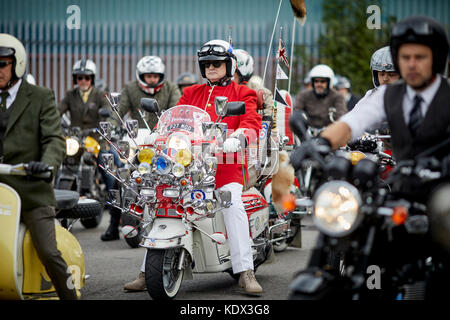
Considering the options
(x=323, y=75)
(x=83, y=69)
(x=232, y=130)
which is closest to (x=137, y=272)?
(x=232, y=130)

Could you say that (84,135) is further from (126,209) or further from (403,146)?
(403,146)

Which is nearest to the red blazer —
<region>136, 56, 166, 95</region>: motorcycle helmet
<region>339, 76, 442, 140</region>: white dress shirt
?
<region>339, 76, 442, 140</region>: white dress shirt

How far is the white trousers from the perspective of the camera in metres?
6.18

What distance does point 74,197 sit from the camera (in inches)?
222

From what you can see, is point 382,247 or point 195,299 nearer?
point 382,247

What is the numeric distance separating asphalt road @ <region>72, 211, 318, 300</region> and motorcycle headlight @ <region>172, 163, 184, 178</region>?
1091mm

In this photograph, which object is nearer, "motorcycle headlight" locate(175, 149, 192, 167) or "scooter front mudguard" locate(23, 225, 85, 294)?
"scooter front mudguard" locate(23, 225, 85, 294)

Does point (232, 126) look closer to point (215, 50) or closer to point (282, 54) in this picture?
point (215, 50)

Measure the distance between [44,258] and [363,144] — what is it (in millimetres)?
2710

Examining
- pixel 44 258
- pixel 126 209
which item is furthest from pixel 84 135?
pixel 44 258

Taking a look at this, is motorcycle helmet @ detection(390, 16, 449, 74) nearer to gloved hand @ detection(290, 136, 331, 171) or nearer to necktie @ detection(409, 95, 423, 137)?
necktie @ detection(409, 95, 423, 137)

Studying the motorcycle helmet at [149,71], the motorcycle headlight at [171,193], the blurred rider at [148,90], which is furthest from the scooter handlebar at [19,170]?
the motorcycle helmet at [149,71]

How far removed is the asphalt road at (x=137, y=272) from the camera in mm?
6255

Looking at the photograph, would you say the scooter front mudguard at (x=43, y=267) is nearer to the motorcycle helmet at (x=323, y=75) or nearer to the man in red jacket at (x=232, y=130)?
the man in red jacket at (x=232, y=130)
